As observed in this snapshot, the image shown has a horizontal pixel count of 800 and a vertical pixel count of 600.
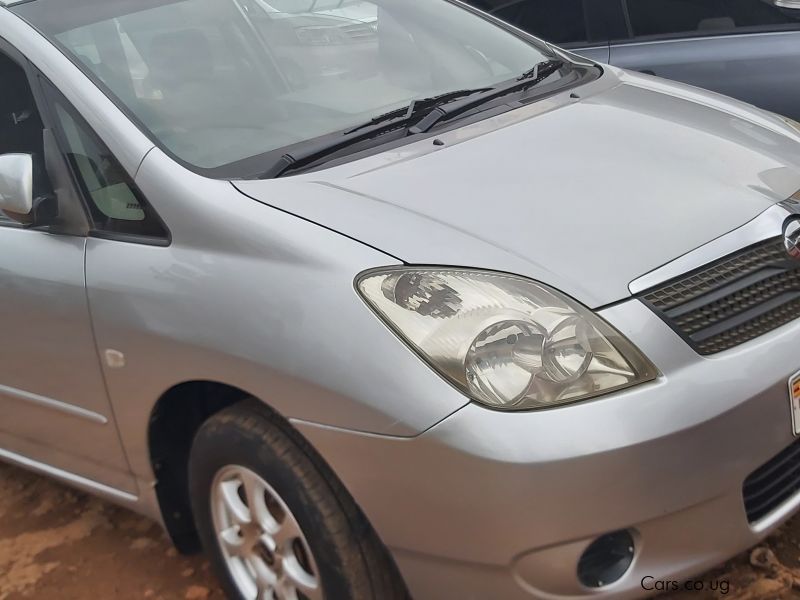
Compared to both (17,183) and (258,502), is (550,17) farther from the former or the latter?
(258,502)

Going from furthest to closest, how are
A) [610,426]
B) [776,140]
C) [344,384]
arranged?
[776,140], [344,384], [610,426]

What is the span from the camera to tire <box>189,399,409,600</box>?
2010mm

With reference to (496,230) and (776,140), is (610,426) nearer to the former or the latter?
(496,230)

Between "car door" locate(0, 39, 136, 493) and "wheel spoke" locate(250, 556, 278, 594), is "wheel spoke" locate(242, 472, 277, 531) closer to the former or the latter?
"wheel spoke" locate(250, 556, 278, 594)

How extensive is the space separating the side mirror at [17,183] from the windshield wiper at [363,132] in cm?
61

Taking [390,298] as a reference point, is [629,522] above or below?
below

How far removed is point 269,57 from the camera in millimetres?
2869

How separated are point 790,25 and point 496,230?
278 centimetres

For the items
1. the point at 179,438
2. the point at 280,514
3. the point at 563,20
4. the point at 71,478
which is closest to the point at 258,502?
the point at 280,514

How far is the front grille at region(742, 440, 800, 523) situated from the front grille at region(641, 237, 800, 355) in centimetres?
27

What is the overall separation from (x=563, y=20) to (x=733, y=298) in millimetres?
2787

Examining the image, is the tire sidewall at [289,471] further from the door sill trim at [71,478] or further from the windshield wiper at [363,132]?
the windshield wiper at [363,132]

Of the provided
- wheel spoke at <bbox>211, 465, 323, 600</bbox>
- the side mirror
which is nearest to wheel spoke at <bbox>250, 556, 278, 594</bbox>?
wheel spoke at <bbox>211, 465, 323, 600</bbox>

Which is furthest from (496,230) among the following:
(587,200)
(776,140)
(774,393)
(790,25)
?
(790,25)
